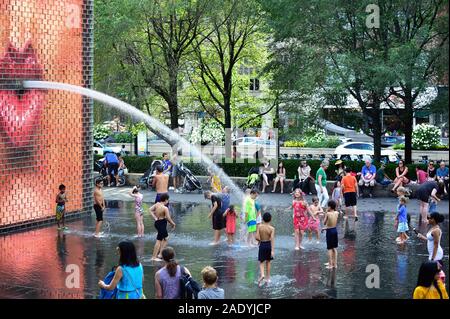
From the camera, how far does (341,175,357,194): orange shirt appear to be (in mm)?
24172

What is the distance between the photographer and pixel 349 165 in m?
31.1

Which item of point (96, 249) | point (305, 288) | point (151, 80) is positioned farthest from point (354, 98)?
point (305, 288)

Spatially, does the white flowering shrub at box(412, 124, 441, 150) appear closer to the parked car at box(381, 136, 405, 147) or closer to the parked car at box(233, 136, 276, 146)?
the parked car at box(381, 136, 405, 147)

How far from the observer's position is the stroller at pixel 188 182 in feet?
98.4

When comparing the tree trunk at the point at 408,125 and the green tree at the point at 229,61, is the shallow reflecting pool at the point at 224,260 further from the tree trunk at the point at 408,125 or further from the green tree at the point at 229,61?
the green tree at the point at 229,61

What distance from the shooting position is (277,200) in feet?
92.7

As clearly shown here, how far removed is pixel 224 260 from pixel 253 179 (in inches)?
355

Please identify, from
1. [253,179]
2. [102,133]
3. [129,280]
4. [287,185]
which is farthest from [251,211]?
[102,133]

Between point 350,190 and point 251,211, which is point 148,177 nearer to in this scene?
point 350,190

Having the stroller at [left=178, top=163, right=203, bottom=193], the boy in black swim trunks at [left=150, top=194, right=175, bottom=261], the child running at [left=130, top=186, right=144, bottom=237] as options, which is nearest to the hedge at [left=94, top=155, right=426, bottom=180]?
the stroller at [left=178, top=163, right=203, bottom=193]

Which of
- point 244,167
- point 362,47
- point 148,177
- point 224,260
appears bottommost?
point 224,260

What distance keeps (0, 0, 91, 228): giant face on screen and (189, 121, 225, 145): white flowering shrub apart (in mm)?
18884

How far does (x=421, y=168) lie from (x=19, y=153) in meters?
13.4

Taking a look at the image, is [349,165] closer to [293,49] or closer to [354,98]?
[354,98]
